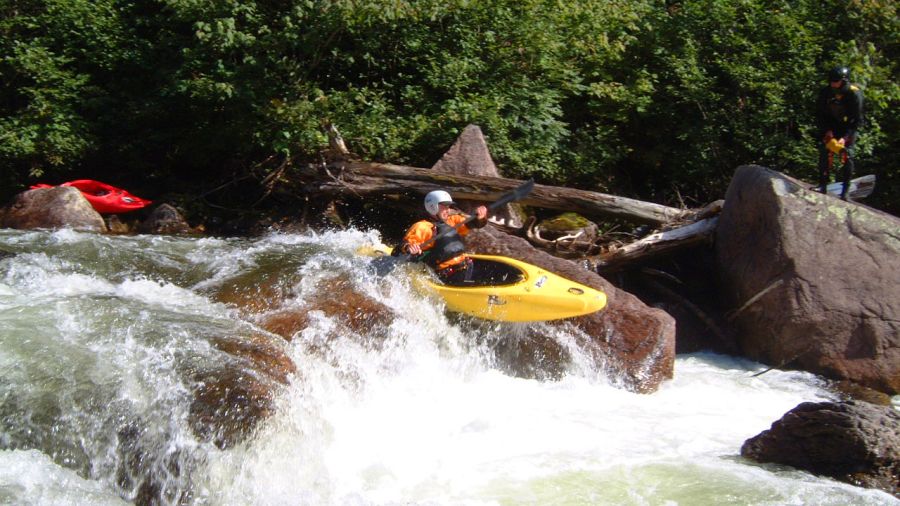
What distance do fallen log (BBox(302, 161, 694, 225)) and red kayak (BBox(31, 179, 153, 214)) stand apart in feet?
6.95

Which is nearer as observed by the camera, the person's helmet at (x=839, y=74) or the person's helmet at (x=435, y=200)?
the person's helmet at (x=435, y=200)

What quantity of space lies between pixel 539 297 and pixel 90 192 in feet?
16.7

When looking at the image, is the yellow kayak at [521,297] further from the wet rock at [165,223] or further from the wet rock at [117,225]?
the wet rock at [117,225]

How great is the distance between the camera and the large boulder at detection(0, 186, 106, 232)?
798 cm

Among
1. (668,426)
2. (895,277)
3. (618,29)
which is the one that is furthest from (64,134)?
(895,277)

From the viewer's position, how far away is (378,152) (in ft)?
27.7

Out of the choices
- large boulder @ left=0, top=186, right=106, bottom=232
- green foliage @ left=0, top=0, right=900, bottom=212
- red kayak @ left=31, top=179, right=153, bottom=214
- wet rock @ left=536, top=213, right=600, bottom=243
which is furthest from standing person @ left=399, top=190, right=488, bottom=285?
red kayak @ left=31, top=179, right=153, bottom=214

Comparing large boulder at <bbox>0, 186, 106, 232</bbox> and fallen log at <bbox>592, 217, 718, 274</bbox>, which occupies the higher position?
fallen log at <bbox>592, 217, 718, 274</bbox>

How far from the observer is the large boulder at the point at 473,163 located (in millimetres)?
7957

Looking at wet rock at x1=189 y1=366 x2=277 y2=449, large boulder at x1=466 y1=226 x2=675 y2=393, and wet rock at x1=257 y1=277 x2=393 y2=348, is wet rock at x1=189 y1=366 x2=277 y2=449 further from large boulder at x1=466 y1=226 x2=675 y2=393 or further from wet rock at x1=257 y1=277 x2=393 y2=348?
large boulder at x1=466 y1=226 x2=675 y2=393

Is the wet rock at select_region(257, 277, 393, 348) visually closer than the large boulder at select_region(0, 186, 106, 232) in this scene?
Yes

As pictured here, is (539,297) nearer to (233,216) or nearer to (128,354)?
(128,354)

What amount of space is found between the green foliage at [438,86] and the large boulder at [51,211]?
0.72 meters

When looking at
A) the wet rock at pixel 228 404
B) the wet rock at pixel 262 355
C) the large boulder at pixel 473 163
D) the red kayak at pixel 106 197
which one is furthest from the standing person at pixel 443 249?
the red kayak at pixel 106 197
